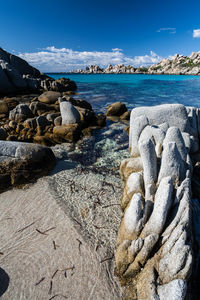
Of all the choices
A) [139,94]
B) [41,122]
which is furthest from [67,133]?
[139,94]

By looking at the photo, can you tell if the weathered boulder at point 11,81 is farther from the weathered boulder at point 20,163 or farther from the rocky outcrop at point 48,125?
the weathered boulder at point 20,163

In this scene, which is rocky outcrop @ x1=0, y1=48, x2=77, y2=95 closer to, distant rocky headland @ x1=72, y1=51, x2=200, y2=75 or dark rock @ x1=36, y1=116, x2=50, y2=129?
dark rock @ x1=36, y1=116, x2=50, y2=129

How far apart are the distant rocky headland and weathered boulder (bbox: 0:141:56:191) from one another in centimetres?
10085

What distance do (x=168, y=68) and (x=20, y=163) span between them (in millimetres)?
134615

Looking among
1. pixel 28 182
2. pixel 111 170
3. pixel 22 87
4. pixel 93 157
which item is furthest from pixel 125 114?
pixel 22 87

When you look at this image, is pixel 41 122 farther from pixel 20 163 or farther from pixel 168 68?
pixel 168 68

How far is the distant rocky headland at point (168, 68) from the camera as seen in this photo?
93.6 metres

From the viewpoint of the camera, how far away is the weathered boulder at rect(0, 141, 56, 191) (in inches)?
225

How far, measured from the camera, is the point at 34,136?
31.8 ft

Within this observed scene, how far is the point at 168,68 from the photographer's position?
11438cm

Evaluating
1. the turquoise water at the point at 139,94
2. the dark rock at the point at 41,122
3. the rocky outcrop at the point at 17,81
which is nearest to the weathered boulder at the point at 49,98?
the turquoise water at the point at 139,94

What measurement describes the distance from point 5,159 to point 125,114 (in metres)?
10.8

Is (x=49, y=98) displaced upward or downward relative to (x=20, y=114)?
upward

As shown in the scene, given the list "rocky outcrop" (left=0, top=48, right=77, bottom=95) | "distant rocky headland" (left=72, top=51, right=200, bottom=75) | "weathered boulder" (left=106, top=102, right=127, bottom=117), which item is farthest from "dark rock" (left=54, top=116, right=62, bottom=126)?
"distant rocky headland" (left=72, top=51, right=200, bottom=75)
